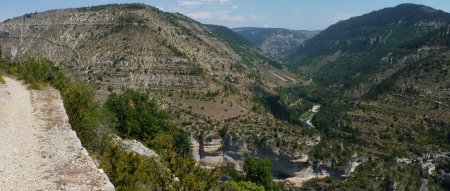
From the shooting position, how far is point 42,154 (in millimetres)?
22891

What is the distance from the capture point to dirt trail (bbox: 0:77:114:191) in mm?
19297

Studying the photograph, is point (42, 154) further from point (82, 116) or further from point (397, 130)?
point (397, 130)

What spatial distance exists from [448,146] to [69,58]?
112m

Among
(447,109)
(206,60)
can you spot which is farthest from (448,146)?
(206,60)

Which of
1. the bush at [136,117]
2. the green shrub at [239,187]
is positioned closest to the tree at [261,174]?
the green shrub at [239,187]

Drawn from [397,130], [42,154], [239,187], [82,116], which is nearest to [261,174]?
[239,187]

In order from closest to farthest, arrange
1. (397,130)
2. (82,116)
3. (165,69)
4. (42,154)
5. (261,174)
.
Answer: (42,154), (82,116), (261,174), (165,69), (397,130)

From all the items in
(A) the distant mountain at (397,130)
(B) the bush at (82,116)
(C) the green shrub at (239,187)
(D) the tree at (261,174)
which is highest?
(B) the bush at (82,116)

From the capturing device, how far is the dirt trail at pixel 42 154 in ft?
63.3

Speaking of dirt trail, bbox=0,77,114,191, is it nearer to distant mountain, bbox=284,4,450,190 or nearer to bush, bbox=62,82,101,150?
bush, bbox=62,82,101,150

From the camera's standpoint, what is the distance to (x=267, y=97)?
177 metres

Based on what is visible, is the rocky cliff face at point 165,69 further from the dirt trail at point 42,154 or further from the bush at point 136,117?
the dirt trail at point 42,154

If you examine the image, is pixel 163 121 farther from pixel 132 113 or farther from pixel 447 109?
pixel 447 109

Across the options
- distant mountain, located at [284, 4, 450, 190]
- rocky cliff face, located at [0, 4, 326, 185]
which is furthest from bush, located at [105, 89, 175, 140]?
distant mountain, located at [284, 4, 450, 190]
